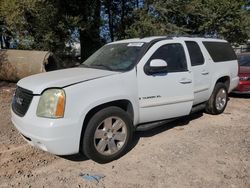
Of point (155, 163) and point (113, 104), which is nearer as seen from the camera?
point (155, 163)

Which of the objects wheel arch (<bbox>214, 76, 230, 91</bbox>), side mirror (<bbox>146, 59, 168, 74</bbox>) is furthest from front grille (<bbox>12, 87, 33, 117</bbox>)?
wheel arch (<bbox>214, 76, 230, 91</bbox>)

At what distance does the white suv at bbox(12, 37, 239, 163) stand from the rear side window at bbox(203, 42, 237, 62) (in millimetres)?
305

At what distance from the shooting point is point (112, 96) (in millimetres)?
4082

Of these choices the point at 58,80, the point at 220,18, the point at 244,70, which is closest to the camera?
the point at 58,80

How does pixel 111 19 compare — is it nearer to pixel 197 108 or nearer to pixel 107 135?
pixel 197 108

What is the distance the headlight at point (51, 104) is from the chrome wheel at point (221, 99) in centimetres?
409

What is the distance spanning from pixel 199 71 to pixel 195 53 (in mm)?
403

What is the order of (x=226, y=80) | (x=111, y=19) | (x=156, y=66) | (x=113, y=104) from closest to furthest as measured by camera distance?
(x=113, y=104)
(x=156, y=66)
(x=226, y=80)
(x=111, y=19)

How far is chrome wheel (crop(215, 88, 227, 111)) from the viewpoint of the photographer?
21.5 feet

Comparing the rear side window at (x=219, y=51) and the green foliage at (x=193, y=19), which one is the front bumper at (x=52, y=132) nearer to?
the rear side window at (x=219, y=51)

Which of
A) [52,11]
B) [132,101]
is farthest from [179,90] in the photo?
[52,11]

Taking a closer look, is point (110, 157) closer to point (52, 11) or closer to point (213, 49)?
point (213, 49)

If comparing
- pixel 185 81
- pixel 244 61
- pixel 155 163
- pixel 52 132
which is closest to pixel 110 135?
pixel 155 163

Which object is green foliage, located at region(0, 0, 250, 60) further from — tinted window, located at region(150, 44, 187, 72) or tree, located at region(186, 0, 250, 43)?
tinted window, located at region(150, 44, 187, 72)
